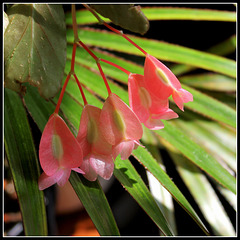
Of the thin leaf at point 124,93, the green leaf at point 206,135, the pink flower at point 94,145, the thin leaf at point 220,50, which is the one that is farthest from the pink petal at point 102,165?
the thin leaf at point 220,50

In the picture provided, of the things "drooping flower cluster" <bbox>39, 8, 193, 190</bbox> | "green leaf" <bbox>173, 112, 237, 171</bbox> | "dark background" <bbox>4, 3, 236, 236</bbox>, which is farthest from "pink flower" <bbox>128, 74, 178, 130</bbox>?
"green leaf" <bbox>173, 112, 237, 171</bbox>

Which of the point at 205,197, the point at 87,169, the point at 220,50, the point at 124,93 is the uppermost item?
the point at 220,50

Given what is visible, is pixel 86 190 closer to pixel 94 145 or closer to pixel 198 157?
pixel 94 145

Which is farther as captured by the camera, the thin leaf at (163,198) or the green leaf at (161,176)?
the thin leaf at (163,198)

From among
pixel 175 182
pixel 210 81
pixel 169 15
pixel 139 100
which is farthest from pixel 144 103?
pixel 210 81

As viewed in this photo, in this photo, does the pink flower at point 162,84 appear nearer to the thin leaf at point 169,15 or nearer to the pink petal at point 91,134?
the pink petal at point 91,134

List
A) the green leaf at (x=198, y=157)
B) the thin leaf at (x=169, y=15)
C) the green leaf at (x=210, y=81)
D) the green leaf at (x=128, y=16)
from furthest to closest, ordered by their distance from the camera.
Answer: the green leaf at (x=210, y=81)
the thin leaf at (x=169, y=15)
the green leaf at (x=198, y=157)
the green leaf at (x=128, y=16)

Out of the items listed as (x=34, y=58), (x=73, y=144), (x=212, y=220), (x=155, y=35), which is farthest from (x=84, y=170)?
(x=155, y=35)

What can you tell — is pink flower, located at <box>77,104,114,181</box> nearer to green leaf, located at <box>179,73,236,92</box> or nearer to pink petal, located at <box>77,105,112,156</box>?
pink petal, located at <box>77,105,112,156</box>
